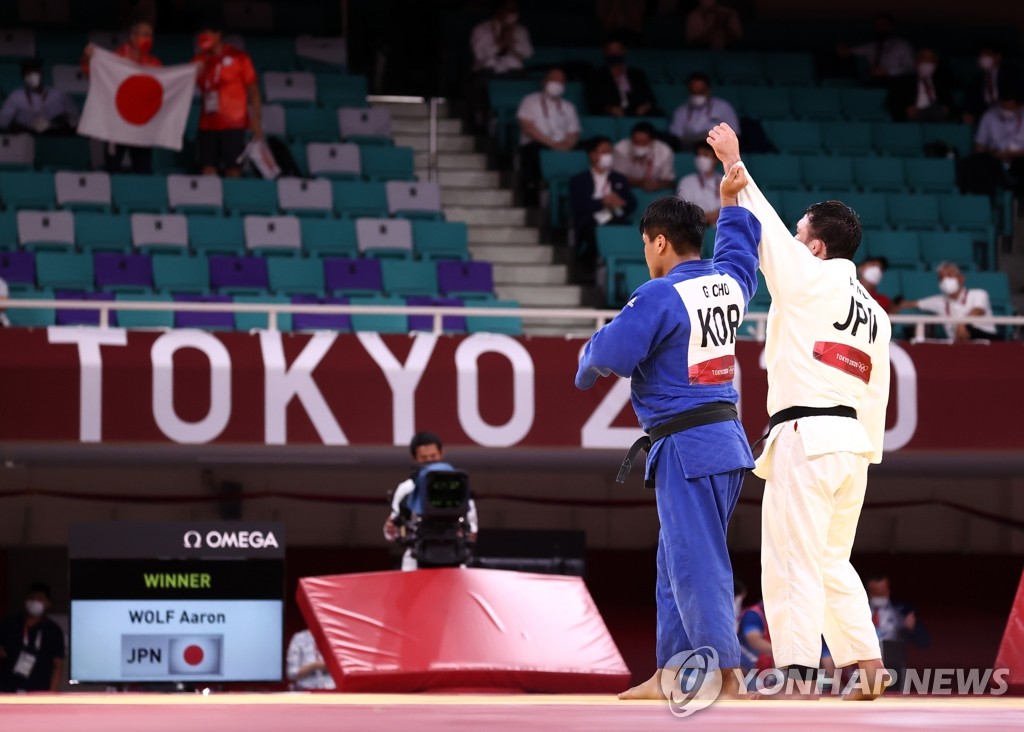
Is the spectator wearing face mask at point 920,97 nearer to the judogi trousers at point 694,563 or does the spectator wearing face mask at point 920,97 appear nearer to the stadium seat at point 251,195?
the stadium seat at point 251,195

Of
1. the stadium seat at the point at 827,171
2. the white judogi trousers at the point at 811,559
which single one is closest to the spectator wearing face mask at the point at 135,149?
the stadium seat at the point at 827,171

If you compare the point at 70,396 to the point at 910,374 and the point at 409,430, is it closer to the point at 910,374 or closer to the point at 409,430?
the point at 409,430

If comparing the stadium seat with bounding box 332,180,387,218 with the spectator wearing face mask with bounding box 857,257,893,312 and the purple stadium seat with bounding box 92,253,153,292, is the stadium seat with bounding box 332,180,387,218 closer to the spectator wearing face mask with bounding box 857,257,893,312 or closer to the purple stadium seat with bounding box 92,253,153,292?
the purple stadium seat with bounding box 92,253,153,292

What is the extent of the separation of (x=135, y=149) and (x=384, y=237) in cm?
229

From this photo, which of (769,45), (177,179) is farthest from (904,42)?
(177,179)

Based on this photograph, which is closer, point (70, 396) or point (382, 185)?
point (70, 396)

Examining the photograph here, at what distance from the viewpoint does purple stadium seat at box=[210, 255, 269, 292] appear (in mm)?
11391

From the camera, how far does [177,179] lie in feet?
39.8

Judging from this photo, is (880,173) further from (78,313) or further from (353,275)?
(78,313)

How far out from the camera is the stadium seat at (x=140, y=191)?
12117mm

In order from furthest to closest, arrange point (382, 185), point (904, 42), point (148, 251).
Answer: point (904, 42), point (382, 185), point (148, 251)

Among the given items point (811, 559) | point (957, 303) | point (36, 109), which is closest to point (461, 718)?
point (811, 559)

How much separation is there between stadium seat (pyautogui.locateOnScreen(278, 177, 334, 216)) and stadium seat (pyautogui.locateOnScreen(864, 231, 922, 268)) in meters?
4.48

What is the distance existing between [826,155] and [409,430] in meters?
5.67
